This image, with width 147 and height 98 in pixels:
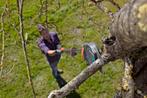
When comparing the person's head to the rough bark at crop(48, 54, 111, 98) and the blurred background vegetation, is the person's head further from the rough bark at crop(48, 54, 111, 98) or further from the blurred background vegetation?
the rough bark at crop(48, 54, 111, 98)

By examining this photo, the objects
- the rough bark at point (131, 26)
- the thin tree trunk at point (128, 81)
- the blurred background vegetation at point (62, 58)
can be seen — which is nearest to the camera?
the rough bark at point (131, 26)

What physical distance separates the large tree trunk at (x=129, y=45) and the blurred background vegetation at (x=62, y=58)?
4554 millimetres

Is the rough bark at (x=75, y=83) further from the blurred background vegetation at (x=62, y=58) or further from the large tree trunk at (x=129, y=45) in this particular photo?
the blurred background vegetation at (x=62, y=58)

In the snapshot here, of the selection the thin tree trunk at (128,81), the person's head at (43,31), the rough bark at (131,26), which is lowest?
the person's head at (43,31)

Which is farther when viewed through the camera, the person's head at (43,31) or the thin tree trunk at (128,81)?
the person's head at (43,31)

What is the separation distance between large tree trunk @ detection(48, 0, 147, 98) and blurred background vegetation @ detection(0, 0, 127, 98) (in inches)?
179

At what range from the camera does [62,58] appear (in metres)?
8.20

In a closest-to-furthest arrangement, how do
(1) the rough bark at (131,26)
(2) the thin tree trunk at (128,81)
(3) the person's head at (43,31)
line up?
(1) the rough bark at (131,26), (2) the thin tree trunk at (128,81), (3) the person's head at (43,31)

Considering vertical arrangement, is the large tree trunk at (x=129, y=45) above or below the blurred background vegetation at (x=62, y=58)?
above

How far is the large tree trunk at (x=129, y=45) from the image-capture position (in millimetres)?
947

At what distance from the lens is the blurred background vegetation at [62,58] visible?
7242 mm

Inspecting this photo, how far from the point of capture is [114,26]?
45.1 inches

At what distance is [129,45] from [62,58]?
711cm

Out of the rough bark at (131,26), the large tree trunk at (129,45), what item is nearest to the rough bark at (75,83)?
the large tree trunk at (129,45)
